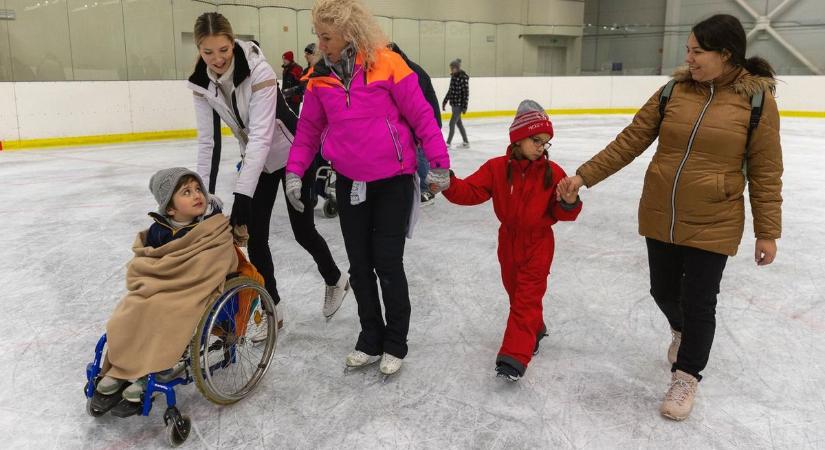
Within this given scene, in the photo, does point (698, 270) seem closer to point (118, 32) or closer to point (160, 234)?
point (160, 234)

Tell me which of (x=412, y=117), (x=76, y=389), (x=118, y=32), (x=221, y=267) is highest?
(x=118, y=32)

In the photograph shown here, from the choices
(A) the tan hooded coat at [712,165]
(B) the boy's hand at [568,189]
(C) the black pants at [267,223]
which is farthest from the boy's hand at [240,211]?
(A) the tan hooded coat at [712,165]

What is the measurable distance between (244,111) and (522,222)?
1.02 meters

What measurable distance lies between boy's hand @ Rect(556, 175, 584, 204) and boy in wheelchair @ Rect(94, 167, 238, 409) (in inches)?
40.6

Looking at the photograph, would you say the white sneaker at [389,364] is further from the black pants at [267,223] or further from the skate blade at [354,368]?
the black pants at [267,223]

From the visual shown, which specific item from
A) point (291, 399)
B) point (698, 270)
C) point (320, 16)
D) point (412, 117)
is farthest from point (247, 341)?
point (698, 270)

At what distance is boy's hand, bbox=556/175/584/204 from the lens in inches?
75.2

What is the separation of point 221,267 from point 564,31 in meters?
17.7

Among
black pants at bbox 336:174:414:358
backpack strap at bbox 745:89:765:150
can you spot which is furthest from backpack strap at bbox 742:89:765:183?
black pants at bbox 336:174:414:358

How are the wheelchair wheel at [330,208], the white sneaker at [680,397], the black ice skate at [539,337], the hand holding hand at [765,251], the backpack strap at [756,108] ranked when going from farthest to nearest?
the wheelchair wheel at [330,208], the black ice skate at [539,337], the white sneaker at [680,397], the hand holding hand at [765,251], the backpack strap at [756,108]

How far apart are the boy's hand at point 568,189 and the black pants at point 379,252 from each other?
47 cm

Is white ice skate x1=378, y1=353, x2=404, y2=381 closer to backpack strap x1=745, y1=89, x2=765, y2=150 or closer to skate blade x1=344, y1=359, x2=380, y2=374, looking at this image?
skate blade x1=344, y1=359, x2=380, y2=374

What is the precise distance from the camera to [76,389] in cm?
207

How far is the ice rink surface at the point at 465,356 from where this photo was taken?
5.92 feet
